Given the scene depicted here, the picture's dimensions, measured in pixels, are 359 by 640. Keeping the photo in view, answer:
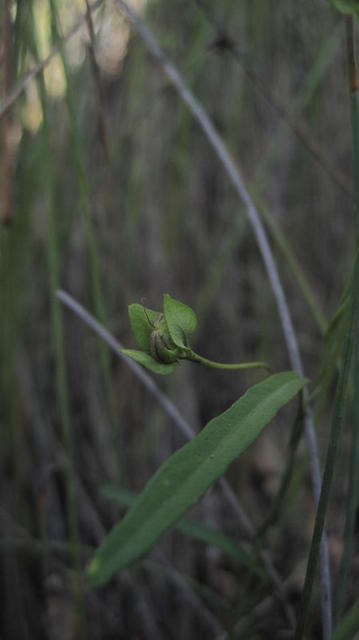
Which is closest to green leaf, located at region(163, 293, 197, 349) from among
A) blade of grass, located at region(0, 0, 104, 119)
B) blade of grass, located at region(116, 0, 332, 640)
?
blade of grass, located at region(116, 0, 332, 640)

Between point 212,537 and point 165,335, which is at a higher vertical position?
point 165,335

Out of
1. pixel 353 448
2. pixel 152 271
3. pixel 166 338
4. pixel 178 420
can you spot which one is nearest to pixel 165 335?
pixel 166 338

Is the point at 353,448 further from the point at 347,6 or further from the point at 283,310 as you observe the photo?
the point at 347,6

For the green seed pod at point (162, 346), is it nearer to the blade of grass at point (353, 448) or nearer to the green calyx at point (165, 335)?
the green calyx at point (165, 335)

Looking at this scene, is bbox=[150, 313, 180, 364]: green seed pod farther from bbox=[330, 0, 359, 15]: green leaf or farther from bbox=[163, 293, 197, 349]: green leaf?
bbox=[330, 0, 359, 15]: green leaf

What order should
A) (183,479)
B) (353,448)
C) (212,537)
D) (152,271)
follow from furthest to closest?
(152,271), (212,537), (353,448), (183,479)

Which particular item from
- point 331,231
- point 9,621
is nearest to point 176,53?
point 331,231

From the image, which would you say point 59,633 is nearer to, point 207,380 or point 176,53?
point 207,380
